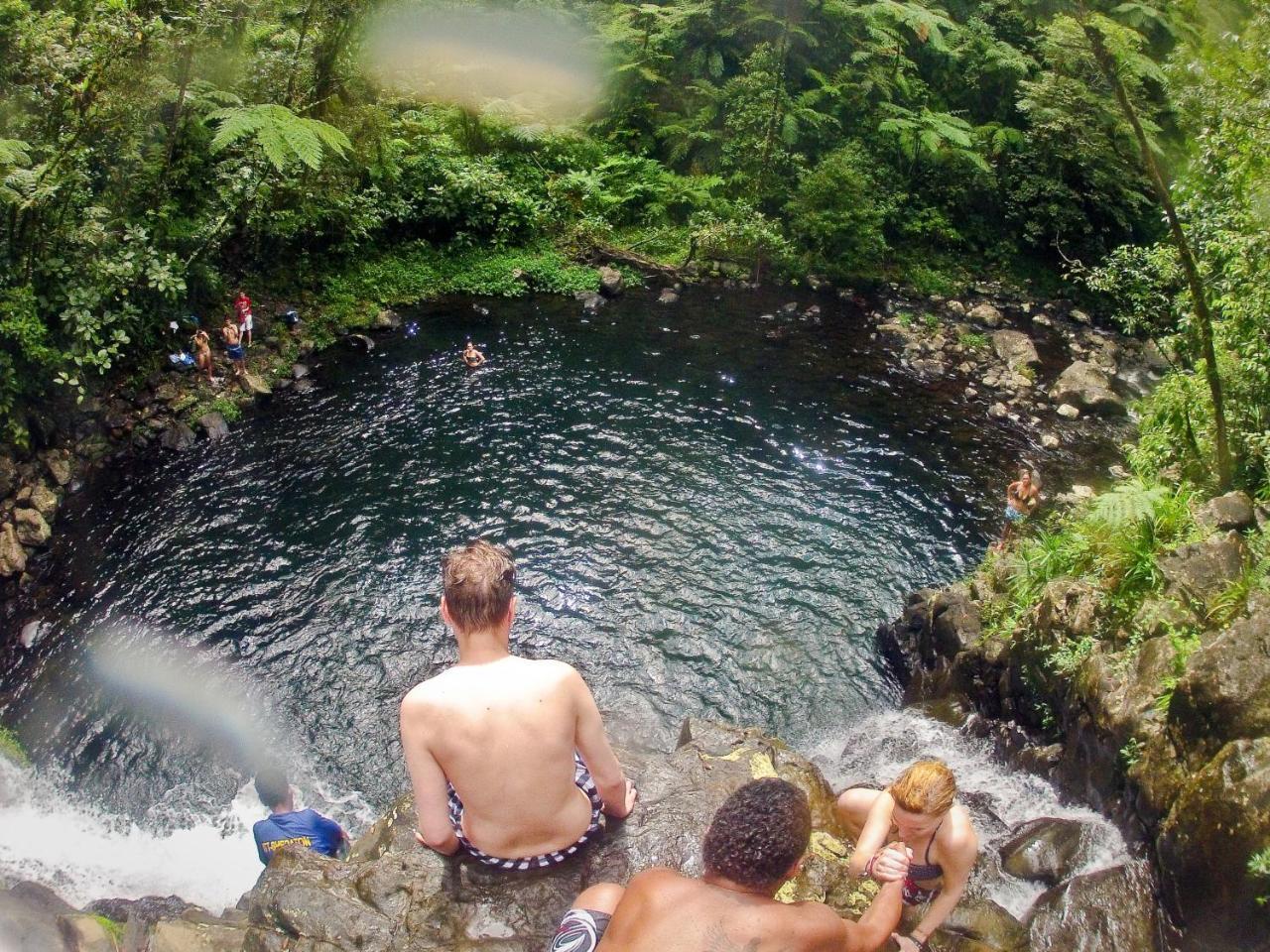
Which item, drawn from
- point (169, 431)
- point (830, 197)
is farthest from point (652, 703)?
point (830, 197)

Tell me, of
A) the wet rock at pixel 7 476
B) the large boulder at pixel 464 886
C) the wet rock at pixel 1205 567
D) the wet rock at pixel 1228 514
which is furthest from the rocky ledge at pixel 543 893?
the wet rock at pixel 7 476

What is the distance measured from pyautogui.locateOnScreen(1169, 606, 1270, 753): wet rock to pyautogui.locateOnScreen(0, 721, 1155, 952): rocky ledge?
1309 millimetres

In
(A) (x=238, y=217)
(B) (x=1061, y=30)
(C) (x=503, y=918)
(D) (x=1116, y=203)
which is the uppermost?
(B) (x=1061, y=30)

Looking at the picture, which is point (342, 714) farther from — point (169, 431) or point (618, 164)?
point (618, 164)

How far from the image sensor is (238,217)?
1864 centimetres

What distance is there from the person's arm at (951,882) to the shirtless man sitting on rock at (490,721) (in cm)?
243

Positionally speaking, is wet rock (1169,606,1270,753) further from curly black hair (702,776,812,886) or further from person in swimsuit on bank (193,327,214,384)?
person in swimsuit on bank (193,327,214,384)

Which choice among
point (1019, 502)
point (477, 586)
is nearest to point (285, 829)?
point (477, 586)

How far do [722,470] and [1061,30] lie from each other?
16.2 metres

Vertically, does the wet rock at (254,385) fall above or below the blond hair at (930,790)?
below

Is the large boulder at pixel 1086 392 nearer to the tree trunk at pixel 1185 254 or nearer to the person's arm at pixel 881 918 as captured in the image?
the tree trunk at pixel 1185 254

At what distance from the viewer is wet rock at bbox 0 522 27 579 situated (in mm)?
12164

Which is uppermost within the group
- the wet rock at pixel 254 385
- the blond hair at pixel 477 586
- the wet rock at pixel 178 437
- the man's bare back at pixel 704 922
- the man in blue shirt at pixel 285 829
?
the blond hair at pixel 477 586

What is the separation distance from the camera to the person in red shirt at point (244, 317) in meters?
17.9
